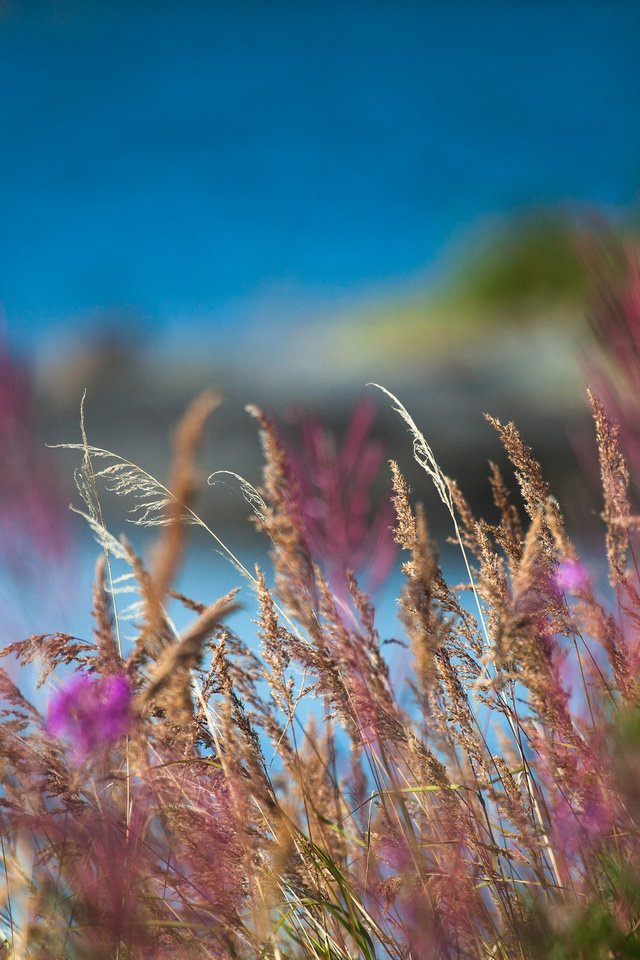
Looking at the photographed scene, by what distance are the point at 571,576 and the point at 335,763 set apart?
44 cm

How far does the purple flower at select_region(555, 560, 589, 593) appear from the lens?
1.00 meters

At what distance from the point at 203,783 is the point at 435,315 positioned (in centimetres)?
1548

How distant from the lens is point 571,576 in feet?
3.37

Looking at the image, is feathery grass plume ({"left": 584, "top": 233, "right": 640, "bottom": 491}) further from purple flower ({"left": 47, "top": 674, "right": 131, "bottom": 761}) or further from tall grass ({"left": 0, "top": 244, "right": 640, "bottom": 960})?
purple flower ({"left": 47, "top": 674, "right": 131, "bottom": 761})

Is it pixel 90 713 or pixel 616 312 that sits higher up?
pixel 616 312

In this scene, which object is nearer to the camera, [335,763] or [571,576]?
[571,576]

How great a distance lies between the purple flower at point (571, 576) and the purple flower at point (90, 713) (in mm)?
533

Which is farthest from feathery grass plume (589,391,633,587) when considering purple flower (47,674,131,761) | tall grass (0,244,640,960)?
purple flower (47,674,131,761)

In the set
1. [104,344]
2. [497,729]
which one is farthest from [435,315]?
[497,729]

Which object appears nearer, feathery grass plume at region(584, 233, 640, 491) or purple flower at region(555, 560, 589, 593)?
feathery grass plume at region(584, 233, 640, 491)

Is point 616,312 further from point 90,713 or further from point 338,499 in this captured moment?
point 90,713

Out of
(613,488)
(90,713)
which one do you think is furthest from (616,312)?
(90,713)

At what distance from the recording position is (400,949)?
110 centimetres

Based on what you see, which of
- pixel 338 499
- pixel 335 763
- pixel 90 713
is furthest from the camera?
pixel 335 763
